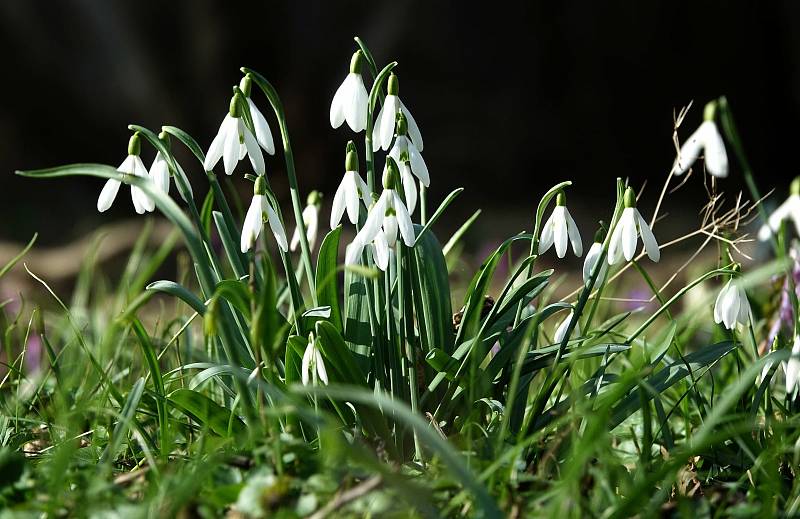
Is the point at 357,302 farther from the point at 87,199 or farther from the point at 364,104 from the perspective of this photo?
the point at 87,199

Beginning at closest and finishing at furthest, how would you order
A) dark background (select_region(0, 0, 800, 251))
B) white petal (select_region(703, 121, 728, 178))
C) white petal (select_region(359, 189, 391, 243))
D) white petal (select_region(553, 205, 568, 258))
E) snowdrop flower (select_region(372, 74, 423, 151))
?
white petal (select_region(703, 121, 728, 178)) → white petal (select_region(359, 189, 391, 243)) → snowdrop flower (select_region(372, 74, 423, 151)) → white petal (select_region(553, 205, 568, 258)) → dark background (select_region(0, 0, 800, 251))

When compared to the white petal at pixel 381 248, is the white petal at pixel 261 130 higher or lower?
higher

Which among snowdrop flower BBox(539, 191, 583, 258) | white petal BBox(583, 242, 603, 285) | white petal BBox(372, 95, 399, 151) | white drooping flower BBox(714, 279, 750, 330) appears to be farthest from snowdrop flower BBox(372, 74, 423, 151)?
white drooping flower BBox(714, 279, 750, 330)

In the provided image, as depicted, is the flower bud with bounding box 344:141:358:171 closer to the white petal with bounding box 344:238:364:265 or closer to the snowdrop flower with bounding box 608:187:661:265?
the white petal with bounding box 344:238:364:265

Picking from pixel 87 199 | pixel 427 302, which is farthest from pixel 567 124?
pixel 427 302

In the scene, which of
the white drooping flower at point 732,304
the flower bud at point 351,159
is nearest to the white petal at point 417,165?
the flower bud at point 351,159

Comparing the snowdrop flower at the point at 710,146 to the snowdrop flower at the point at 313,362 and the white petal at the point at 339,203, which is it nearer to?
the white petal at the point at 339,203
